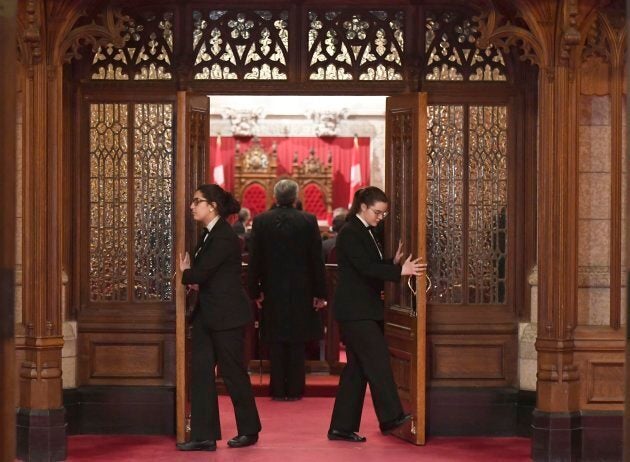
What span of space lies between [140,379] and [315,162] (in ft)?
25.9

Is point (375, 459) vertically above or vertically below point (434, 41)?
below

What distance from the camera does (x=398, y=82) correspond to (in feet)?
28.9

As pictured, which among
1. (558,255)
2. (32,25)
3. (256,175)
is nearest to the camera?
(32,25)

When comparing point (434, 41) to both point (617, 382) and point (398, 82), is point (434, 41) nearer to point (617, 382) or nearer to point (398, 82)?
point (398, 82)

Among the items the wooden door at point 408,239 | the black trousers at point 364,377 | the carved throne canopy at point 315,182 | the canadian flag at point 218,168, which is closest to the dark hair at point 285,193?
the wooden door at point 408,239

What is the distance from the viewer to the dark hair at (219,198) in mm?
8047

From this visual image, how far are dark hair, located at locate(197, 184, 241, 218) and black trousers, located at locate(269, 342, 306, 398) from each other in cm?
241

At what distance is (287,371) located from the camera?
34.1 feet

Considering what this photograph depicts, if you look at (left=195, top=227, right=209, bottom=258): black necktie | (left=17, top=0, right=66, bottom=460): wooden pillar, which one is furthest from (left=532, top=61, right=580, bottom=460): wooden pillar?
(left=17, top=0, right=66, bottom=460): wooden pillar

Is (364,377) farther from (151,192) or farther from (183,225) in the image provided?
(151,192)

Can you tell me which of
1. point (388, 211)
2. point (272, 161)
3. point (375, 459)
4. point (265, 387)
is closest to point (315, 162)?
point (272, 161)

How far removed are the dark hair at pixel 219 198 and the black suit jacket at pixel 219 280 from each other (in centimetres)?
8

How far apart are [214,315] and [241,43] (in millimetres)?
1851

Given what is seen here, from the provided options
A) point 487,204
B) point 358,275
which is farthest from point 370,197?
point 487,204
